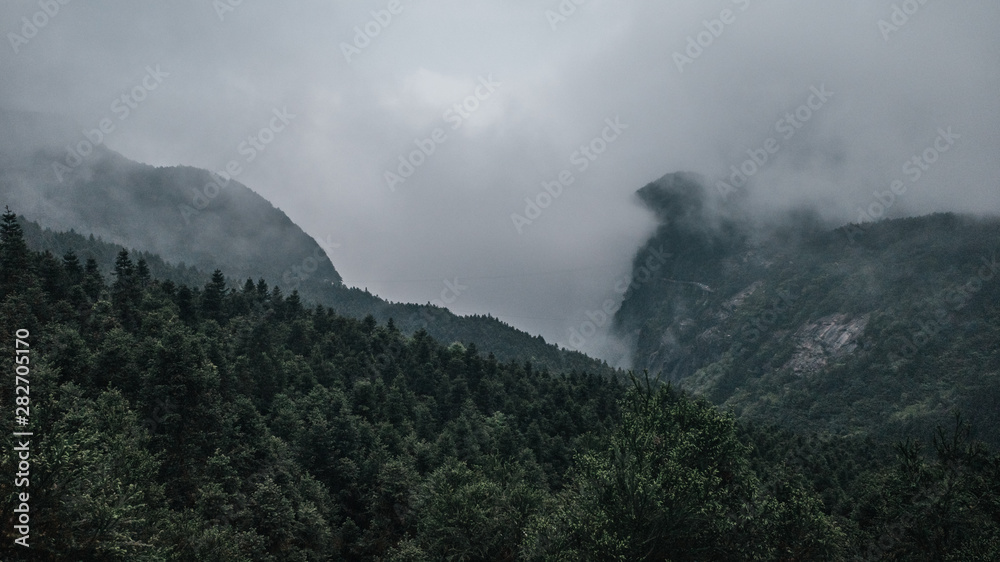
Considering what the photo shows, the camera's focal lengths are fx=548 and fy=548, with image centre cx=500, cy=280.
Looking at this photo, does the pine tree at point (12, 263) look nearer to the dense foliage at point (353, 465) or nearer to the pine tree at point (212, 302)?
the dense foliage at point (353, 465)

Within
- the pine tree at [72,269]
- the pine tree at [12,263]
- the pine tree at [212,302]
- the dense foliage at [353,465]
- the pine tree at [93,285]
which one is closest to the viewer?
the dense foliage at [353,465]

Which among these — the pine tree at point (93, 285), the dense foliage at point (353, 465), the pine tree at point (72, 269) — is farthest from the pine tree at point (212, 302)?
the pine tree at point (72, 269)

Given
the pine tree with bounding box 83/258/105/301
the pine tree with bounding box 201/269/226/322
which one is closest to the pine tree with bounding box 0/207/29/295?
the pine tree with bounding box 83/258/105/301

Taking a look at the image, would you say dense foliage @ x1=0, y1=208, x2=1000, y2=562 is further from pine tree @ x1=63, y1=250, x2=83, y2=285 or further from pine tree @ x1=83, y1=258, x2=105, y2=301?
pine tree @ x1=63, y1=250, x2=83, y2=285

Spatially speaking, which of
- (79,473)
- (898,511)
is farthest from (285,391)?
(898,511)

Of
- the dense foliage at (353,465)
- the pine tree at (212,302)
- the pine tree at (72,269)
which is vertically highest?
the pine tree at (72,269)

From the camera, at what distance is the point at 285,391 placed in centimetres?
10994

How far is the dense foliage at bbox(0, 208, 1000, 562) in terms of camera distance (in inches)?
1642

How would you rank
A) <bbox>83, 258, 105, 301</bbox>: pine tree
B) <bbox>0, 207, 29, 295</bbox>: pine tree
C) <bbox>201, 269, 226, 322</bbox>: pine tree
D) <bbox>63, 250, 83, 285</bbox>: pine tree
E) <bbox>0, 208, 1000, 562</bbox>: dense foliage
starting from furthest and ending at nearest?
<bbox>201, 269, 226, 322</bbox>: pine tree, <bbox>63, 250, 83, 285</bbox>: pine tree, <bbox>83, 258, 105, 301</bbox>: pine tree, <bbox>0, 207, 29, 295</bbox>: pine tree, <bbox>0, 208, 1000, 562</bbox>: dense foliage

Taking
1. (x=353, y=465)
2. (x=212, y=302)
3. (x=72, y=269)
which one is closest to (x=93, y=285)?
(x=72, y=269)

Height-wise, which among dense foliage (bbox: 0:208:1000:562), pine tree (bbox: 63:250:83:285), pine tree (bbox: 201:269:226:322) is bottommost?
dense foliage (bbox: 0:208:1000:562)

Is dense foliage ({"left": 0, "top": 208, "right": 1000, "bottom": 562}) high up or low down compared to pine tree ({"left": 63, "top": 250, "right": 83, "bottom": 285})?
down

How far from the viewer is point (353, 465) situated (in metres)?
93.2

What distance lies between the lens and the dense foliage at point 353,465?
41.7 meters
